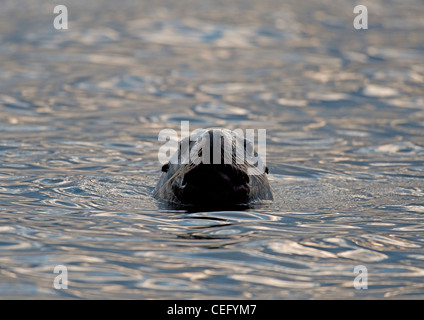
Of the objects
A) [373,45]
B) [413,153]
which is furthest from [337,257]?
[373,45]

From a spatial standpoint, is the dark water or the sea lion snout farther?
the sea lion snout

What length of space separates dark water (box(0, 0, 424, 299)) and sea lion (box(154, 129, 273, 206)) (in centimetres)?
19

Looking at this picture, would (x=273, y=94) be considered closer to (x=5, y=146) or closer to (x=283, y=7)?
(x=5, y=146)

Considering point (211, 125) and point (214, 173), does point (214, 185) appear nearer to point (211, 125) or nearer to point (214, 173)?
point (214, 173)

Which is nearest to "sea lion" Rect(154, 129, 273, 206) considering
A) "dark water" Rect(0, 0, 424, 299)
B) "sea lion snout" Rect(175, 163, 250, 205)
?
"sea lion snout" Rect(175, 163, 250, 205)

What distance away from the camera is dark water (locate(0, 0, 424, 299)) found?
21.9 feet

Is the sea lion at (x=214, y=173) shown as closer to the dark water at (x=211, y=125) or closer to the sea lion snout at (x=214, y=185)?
the sea lion snout at (x=214, y=185)

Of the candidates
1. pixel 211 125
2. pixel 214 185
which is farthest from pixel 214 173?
pixel 211 125

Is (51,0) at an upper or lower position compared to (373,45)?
upper

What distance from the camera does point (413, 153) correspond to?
1339 centimetres

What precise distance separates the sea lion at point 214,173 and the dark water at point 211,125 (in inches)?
7.5

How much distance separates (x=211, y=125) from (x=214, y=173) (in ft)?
25.1

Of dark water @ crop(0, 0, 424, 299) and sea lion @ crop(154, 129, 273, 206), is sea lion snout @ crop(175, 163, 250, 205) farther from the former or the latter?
dark water @ crop(0, 0, 424, 299)

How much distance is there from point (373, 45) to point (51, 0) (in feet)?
36.3
